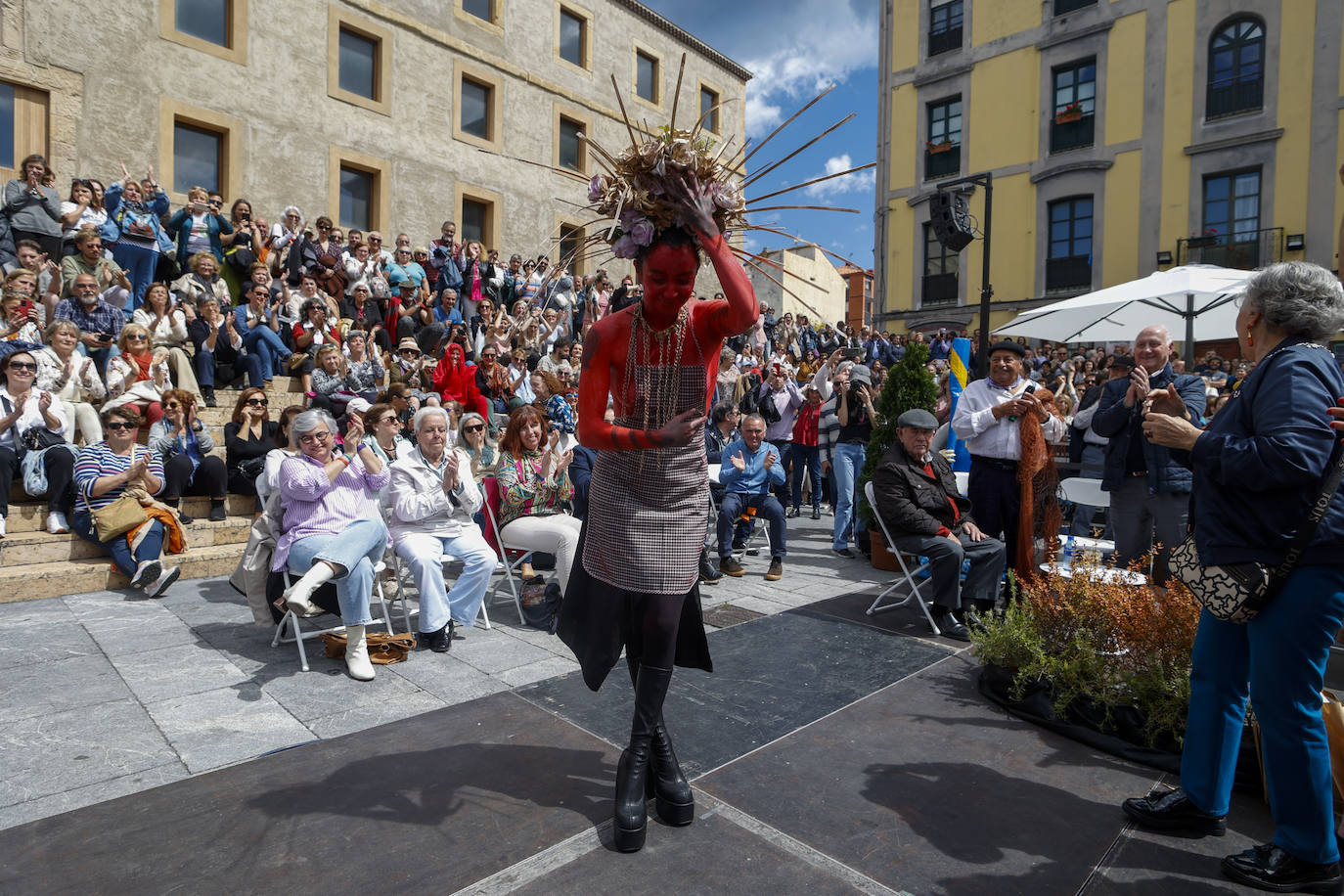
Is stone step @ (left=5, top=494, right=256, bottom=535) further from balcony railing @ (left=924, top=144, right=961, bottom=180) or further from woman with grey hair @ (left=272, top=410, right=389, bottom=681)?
balcony railing @ (left=924, top=144, right=961, bottom=180)

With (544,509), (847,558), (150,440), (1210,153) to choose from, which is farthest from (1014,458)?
(1210,153)

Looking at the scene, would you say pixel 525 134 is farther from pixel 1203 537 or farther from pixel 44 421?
pixel 1203 537

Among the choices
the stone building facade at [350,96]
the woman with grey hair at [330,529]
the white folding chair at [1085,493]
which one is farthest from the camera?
the stone building facade at [350,96]

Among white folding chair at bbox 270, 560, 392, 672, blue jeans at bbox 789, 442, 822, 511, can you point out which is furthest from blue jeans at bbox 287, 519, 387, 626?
blue jeans at bbox 789, 442, 822, 511

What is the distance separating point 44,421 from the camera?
21.0 feet

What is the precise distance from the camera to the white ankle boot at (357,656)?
423cm

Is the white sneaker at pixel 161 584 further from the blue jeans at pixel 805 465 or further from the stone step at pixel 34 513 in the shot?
the blue jeans at pixel 805 465

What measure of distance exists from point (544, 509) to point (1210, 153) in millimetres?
20734

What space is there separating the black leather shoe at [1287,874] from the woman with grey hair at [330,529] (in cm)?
385

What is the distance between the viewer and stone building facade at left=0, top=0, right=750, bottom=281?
1259 cm

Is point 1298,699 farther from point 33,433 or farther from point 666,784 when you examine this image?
point 33,433

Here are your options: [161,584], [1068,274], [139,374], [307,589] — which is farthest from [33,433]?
[1068,274]

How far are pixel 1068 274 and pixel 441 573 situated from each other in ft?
69.9

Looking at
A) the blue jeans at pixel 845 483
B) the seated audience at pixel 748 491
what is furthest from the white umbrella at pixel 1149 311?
the seated audience at pixel 748 491
